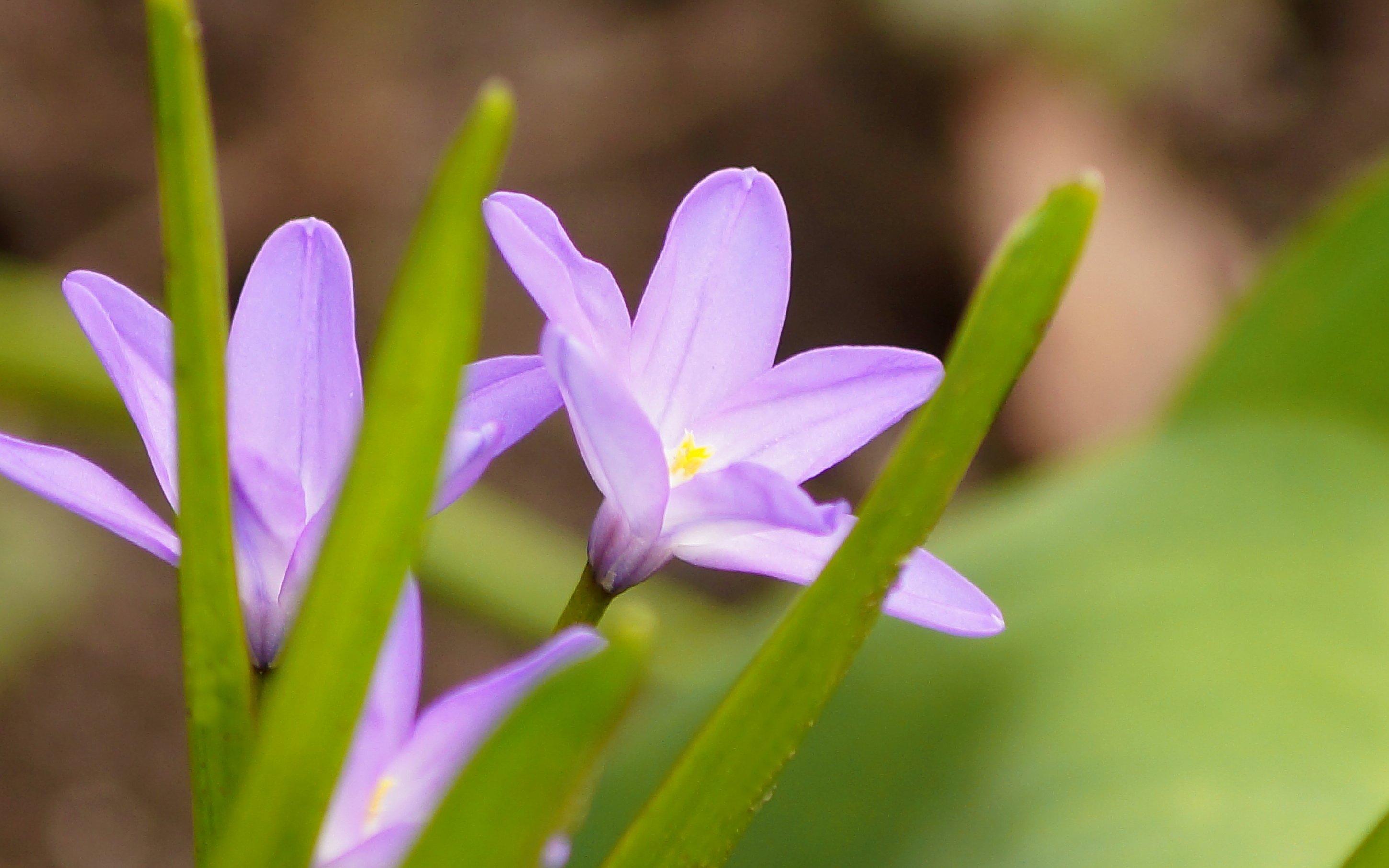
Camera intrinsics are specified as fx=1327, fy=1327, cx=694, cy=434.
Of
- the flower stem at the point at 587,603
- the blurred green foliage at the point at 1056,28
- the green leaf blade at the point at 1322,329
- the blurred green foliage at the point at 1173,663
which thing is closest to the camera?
the flower stem at the point at 587,603

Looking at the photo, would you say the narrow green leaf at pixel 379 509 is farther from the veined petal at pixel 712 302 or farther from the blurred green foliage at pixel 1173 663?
the blurred green foliage at pixel 1173 663

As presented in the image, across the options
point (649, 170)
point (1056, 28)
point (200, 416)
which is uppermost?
point (1056, 28)

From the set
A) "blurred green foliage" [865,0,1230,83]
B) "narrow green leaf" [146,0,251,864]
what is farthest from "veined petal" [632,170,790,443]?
"blurred green foliage" [865,0,1230,83]

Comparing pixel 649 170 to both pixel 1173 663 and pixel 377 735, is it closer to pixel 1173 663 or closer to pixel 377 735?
pixel 1173 663

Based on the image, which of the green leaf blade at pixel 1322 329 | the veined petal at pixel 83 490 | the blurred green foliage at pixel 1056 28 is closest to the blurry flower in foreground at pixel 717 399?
the veined petal at pixel 83 490

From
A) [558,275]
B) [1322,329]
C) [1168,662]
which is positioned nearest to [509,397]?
[558,275]

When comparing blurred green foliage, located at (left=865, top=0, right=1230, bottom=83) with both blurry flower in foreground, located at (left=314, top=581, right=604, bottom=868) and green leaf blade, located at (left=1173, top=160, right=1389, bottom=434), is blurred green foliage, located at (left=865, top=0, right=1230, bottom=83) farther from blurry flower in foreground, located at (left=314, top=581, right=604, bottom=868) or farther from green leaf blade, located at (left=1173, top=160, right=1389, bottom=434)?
blurry flower in foreground, located at (left=314, top=581, right=604, bottom=868)

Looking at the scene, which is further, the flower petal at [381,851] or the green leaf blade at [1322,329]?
the green leaf blade at [1322,329]
